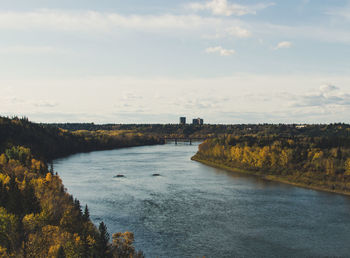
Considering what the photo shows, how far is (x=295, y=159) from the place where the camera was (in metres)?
83.3

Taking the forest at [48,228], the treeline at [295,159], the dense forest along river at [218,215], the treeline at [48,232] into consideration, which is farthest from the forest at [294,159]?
the treeline at [48,232]

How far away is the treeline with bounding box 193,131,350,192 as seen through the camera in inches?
2800

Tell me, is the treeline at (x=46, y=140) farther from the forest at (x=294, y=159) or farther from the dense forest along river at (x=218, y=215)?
the forest at (x=294, y=159)

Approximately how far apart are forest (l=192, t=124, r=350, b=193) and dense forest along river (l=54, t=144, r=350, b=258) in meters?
6.47

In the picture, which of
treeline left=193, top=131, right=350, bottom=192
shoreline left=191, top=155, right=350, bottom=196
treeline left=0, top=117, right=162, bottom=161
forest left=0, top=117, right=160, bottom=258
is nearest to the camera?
forest left=0, top=117, right=160, bottom=258

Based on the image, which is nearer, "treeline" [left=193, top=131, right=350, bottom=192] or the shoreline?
the shoreline

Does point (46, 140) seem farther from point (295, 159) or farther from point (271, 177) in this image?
point (295, 159)

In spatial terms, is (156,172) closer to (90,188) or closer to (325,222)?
(90,188)

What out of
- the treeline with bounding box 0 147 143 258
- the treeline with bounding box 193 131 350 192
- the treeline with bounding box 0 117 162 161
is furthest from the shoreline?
the treeline with bounding box 0 117 162 161

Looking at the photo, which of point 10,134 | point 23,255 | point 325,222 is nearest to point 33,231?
point 23,255

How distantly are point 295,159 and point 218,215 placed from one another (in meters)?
42.3

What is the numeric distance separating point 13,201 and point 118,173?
53379 millimetres

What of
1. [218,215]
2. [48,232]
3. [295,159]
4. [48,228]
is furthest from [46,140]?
[48,232]

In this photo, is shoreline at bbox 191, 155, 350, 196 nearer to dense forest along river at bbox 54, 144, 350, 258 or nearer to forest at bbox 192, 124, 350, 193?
forest at bbox 192, 124, 350, 193
